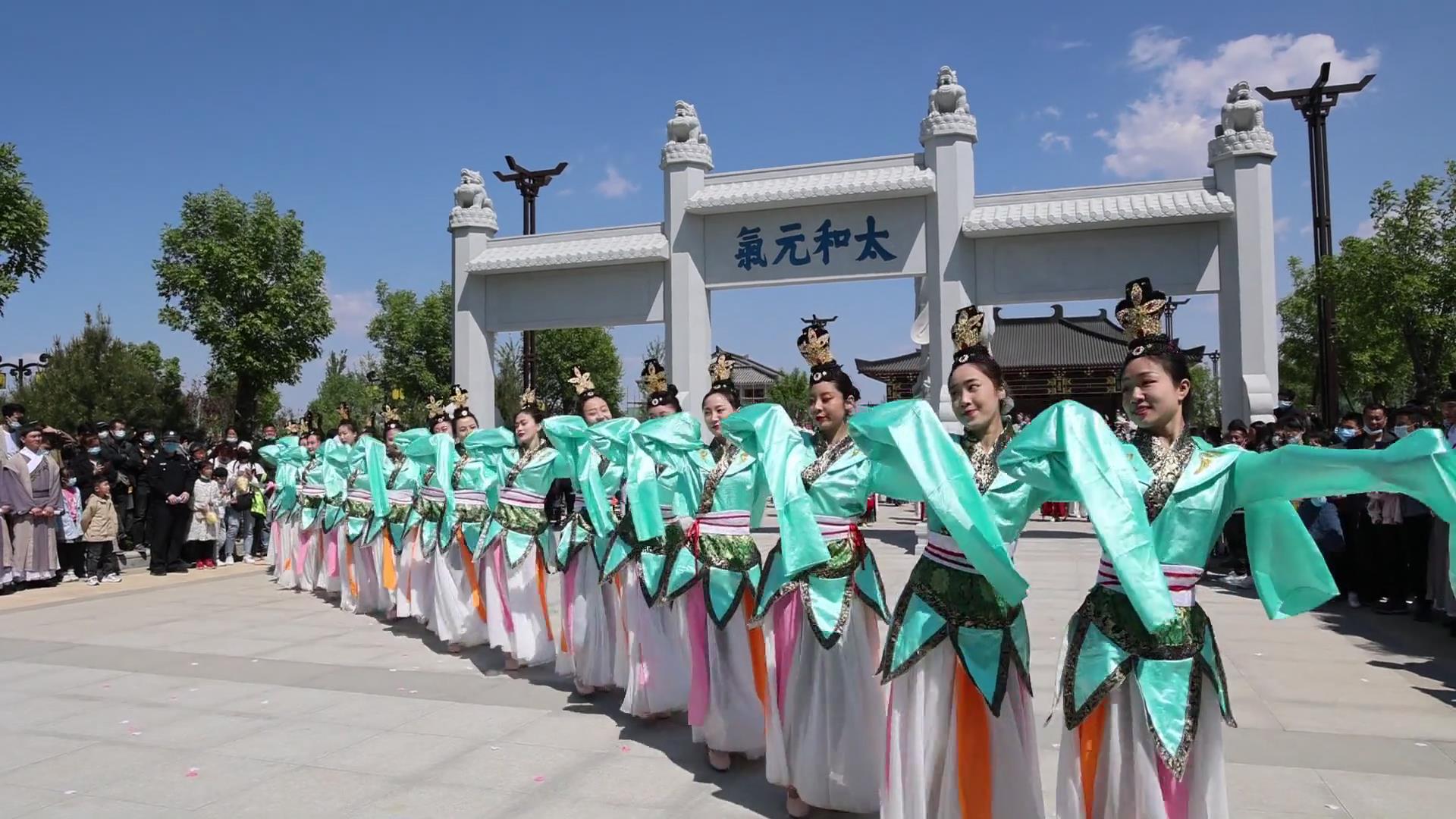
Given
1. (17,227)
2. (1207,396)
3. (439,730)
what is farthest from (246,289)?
(1207,396)

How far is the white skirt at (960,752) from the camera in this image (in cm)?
266

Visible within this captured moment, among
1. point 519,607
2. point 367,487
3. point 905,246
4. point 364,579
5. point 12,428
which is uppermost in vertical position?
point 905,246

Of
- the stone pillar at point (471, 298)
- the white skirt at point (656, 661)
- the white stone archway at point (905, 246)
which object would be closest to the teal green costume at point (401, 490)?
the white skirt at point (656, 661)

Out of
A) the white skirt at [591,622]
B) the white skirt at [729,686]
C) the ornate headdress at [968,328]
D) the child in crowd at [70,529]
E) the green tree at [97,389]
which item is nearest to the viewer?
the ornate headdress at [968,328]

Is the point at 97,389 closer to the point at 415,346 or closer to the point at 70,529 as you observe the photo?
the point at 415,346

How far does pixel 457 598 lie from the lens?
6117 mm

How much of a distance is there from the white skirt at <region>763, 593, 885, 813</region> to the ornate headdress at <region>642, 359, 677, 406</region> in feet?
6.50

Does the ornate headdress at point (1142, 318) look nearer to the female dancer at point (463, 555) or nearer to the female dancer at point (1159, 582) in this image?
the female dancer at point (1159, 582)

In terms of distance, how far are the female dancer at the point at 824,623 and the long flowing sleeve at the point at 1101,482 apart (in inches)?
25.9

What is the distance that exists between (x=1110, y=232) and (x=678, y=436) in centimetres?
891

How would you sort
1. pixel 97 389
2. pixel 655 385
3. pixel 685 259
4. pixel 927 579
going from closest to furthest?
pixel 927 579, pixel 655 385, pixel 685 259, pixel 97 389

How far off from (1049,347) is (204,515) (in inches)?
1067

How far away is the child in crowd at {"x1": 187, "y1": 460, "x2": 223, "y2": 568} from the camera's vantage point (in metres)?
10.9

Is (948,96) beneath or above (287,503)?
above
